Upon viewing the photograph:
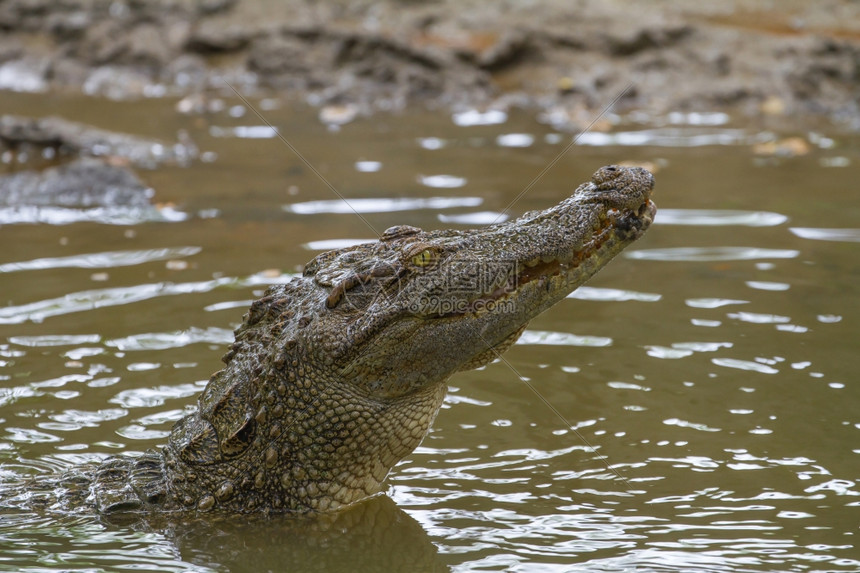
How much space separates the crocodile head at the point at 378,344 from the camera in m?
3.49

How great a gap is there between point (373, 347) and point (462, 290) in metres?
0.37

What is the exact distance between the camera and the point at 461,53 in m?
12.0

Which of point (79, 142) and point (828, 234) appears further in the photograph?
point (79, 142)

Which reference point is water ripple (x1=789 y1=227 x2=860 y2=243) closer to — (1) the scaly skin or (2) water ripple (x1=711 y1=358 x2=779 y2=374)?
(2) water ripple (x1=711 y1=358 x2=779 y2=374)

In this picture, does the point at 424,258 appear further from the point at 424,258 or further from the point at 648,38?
the point at 648,38

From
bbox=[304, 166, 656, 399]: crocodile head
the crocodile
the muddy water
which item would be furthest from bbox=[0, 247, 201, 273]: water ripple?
bbox=[304, 166, 656, 399]: crocodile head

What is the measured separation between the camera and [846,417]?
4.43m

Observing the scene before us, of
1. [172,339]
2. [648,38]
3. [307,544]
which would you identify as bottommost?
[307,544]

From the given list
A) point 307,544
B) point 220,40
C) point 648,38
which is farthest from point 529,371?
point 220,40

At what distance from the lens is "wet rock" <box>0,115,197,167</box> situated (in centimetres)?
934

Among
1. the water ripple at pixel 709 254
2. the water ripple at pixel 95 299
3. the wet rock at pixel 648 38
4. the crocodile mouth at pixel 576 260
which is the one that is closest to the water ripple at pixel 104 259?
the water ripple at pixel 95 299

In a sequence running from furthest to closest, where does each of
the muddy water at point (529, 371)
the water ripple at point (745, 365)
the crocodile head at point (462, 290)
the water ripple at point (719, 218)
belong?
the water ripple at point (719, 218)
the water ripple at point (745, 365)
the muddy water at point (529, 371)
the crocodile head at point (462, 290)

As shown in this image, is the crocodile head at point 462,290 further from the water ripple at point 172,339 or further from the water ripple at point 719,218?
the water ripple at point 719,218

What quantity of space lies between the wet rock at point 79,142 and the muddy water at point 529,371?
494 millimetres
